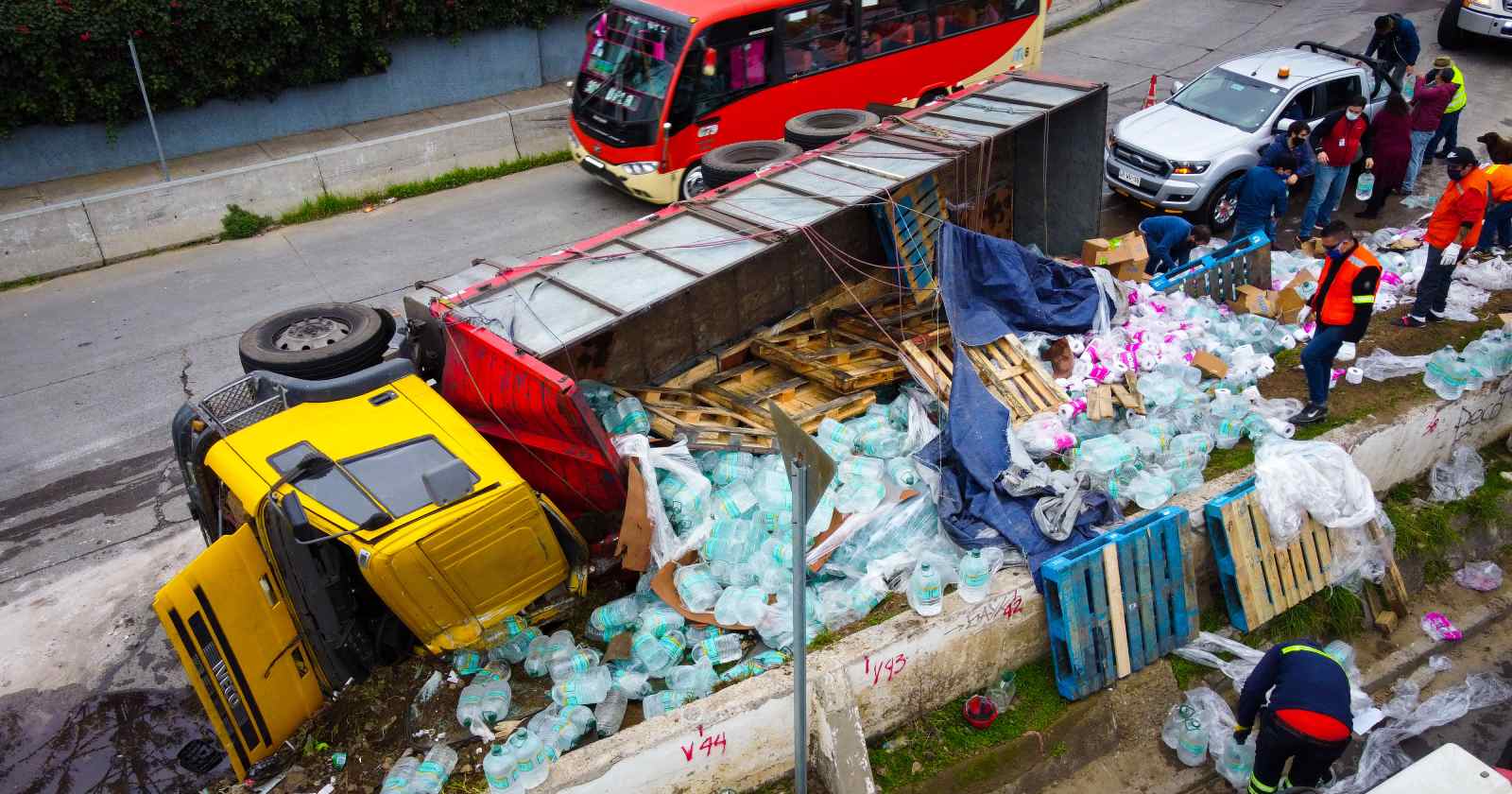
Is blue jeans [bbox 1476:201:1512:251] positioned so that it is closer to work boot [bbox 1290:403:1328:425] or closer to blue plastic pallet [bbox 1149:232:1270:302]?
blue plastic pallet [bbox 1149:232:1270:302]

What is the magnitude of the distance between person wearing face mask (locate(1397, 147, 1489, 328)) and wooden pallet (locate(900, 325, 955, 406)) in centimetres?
429

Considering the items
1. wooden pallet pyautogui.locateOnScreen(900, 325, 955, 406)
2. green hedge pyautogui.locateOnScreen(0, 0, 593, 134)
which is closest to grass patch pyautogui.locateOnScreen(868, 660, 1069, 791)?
wooden pallet pyautogui.locateOnScreen(900, 325, 955, 406)

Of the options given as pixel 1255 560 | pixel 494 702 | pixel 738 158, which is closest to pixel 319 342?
pixel 494 702

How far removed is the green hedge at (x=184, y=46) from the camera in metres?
12.9

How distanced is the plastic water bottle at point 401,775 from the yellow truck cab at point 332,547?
2.08 feet

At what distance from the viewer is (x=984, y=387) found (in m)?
7.61

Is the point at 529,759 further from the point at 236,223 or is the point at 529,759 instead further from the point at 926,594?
the point at 236,223

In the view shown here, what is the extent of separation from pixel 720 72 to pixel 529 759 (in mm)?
8913

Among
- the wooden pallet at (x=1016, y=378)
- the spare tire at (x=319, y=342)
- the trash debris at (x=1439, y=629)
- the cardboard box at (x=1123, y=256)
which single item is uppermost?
the spare tire at (x=319, y=342)

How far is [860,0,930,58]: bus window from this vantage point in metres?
13.3

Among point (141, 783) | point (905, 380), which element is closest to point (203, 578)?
point (141, 783)

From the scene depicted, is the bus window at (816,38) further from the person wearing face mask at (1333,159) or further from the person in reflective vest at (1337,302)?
the person in reflective vest at (1337,302)

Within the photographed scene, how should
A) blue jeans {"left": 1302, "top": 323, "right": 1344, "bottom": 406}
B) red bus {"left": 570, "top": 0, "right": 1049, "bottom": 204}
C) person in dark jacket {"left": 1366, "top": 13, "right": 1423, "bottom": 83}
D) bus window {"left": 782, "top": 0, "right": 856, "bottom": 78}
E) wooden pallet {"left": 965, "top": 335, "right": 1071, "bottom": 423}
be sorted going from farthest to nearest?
person in dark jacket {"left": 1366, "top": 13, "right": 1423, "bottom": 83}
bus window {"left": 782, "top": 0, "right": 856, "bottom": 78}
red bus {"left": 570, "top": 0, "right": 1049, "bottom": 204}
wooden pallet {"left": 965, "top": 335, "right": 1071, "bottom": 423}
blue jeans {"left": 1302, "top": 323, "right": 1344, "bottom": 406}

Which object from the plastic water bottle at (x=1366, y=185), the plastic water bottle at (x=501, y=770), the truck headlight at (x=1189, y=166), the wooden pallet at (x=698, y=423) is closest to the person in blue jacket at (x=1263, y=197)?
the truck headlight at (x=1189, y=166)
